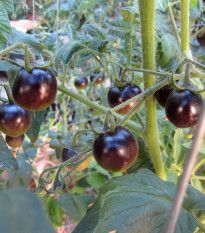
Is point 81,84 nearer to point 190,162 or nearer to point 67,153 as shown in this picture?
point 67,153

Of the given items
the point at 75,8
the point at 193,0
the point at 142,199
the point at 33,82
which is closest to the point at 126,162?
the point at 142,199

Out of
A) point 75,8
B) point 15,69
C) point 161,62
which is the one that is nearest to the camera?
point 15,69

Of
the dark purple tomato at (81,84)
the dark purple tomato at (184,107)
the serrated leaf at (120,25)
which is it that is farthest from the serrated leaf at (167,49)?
the dark purple tomato at (184,107)

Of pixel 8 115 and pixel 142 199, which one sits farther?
pixel 8 115

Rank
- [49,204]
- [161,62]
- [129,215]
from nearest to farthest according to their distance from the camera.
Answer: [129,215] < [49,204] < [161,62]

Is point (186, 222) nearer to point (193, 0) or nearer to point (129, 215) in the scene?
point (129, 215)

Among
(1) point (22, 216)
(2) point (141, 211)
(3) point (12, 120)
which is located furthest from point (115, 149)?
(1) point (22, 216)

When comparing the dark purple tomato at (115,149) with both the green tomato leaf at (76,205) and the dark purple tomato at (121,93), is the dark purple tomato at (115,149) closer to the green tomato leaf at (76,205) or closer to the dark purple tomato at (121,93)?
the dark purple tomato at (121,93)
